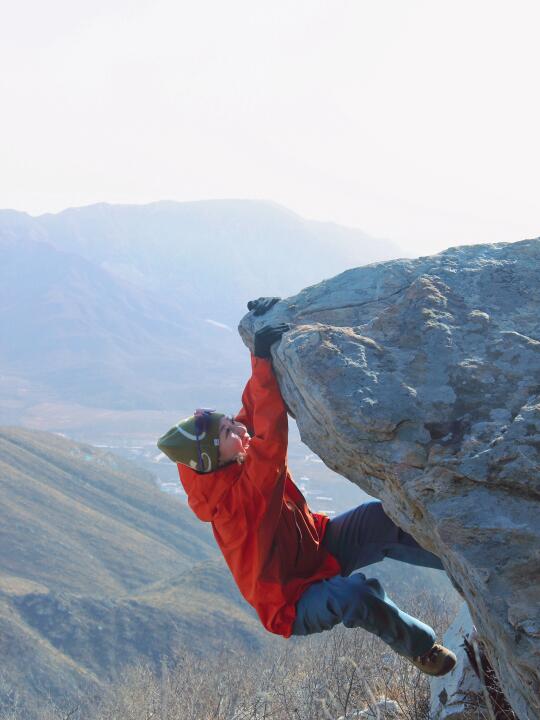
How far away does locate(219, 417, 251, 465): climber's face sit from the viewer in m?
6.17

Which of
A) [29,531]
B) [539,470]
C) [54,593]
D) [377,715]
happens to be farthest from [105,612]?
[539,470]

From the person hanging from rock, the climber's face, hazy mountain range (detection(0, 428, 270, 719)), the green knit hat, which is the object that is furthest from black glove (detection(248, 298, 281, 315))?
hazy mountain range (detection(0, 428, 270, 719))

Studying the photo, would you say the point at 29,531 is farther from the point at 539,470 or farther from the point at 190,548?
the point at 539,470

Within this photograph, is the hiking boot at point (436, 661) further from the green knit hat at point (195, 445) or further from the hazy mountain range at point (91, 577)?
the hazy mountain range at point (91, 577)

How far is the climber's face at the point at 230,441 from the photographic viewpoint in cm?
617

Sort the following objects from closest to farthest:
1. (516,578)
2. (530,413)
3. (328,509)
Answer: (516,578) < (530,413) < (328,509)

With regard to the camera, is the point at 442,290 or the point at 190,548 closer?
the point at 442,290

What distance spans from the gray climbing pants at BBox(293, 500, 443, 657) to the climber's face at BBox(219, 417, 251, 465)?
105cm

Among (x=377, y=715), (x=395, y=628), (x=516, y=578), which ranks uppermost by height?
(x=516, y=578)

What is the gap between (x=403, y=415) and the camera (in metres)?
5.29

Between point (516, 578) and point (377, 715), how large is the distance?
2725mm

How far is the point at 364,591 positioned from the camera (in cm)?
582

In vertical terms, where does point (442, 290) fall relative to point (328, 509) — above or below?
above

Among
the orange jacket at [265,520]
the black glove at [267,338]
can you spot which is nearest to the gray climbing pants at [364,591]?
the orange jacket at [265,520]
